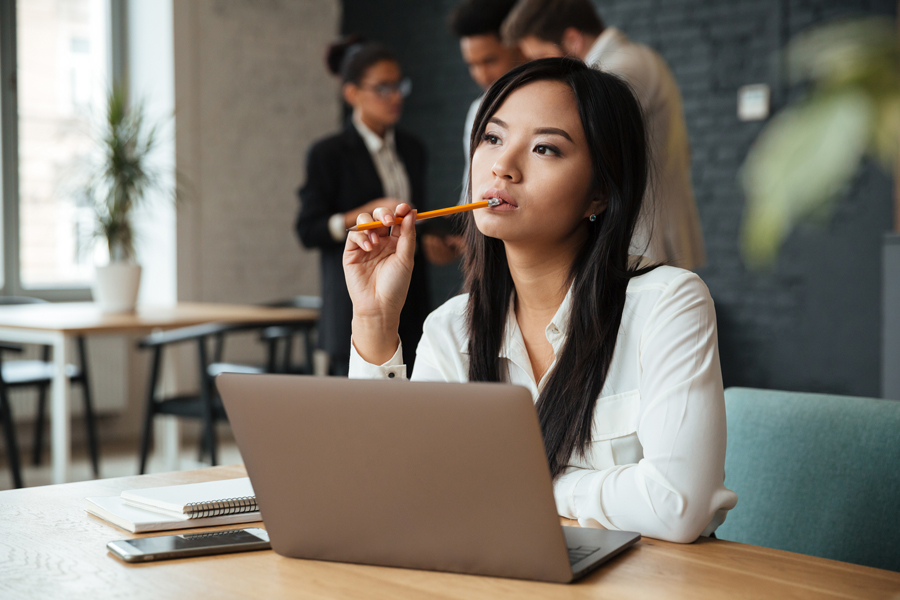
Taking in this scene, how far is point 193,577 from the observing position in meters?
0.79

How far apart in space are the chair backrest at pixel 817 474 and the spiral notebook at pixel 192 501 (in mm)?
695

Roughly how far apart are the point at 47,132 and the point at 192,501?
4.54 metres

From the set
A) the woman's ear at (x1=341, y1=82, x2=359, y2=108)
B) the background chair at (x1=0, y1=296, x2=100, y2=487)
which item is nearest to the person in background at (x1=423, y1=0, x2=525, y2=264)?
the woman's ear at (x1=341, y1=82, x2=359, y2=108)

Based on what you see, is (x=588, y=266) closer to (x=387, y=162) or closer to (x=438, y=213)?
(x=438, y=213)

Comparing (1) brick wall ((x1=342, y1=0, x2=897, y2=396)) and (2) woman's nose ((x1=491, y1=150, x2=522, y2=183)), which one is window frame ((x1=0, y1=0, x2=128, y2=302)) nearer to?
(1) brick wall ((x1=342, y1=0, x2=897, y2=396))

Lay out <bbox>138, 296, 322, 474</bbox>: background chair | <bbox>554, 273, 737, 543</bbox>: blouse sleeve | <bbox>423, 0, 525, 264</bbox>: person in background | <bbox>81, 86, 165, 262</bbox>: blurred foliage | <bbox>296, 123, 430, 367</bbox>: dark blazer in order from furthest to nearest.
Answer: <bbox>81, 86, 165, 262</bbox>: blurred foliage, <bbox>138, 296, 322, 474</bbox>: background chair, <bbox>296, 123, 430, 367</bbox>: dark blazer, <bbox>423, 0, 525, 264</bbox>: person in background, <bbox>554, 273, 737, 543</bbox>: blouse sleeve

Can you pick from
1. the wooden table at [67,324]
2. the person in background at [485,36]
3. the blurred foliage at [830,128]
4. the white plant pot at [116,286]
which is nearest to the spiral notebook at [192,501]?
the blurred foliage at [830,128]

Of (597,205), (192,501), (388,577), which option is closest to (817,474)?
(597,205)

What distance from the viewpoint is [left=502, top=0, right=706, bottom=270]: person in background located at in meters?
2.21

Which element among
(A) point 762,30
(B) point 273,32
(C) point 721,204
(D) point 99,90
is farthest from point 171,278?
(A) point 762,30

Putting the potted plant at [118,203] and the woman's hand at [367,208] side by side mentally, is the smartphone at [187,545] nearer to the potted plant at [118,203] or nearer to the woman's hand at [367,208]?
the woman's hand at [367,208]

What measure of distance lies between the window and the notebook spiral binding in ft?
13.6

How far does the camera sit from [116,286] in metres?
3.66

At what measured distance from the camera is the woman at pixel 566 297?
3.49 ft
